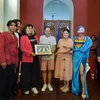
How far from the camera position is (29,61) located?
376 cm

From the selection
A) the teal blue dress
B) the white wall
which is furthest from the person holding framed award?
the white wall

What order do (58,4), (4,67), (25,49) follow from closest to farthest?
(4,67) < (25,49) < (58,4)

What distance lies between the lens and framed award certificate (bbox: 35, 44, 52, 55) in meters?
3.75

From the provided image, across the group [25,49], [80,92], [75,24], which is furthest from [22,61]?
[75,24]

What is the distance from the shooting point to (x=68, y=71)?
3.97 meters

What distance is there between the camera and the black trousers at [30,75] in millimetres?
3797

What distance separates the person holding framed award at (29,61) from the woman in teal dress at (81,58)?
2.46ft

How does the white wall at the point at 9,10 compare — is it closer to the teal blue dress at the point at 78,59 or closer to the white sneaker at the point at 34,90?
the white sneaker at the point at 34,90

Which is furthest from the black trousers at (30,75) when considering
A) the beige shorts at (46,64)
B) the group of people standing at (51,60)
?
the beige shorts at (46,64)

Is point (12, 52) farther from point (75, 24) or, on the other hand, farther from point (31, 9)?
point (75, 24)

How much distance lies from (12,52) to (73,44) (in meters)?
1.29

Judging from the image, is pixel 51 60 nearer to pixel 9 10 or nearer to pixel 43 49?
pixel 43 49

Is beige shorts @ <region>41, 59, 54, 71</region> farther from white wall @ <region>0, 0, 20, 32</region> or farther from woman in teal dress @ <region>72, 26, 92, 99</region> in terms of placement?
white wall @ <region>0, 0, 20, 32</region>

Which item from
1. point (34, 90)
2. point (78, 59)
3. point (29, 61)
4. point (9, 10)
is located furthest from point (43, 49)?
point (9, 10)
